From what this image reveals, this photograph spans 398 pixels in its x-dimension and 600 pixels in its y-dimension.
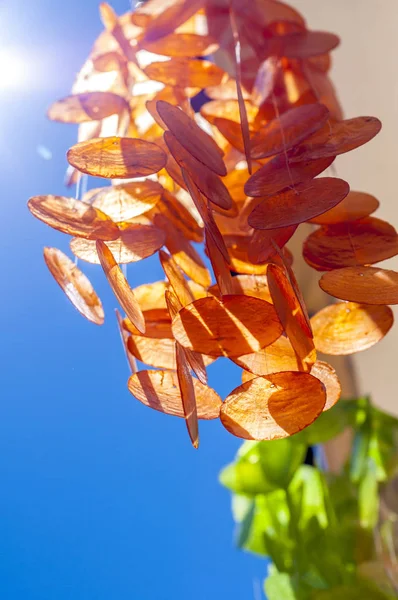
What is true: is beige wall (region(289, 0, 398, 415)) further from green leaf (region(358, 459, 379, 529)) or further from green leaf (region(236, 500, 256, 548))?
green leaf (region(236, 500, 256, 548))

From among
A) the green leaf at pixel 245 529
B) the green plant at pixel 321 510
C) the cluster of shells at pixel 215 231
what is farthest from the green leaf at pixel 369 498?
the cluster of shells at pixel 215 231

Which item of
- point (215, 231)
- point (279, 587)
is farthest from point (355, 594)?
point (215, 231)

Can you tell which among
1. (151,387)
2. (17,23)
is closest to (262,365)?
(151,387)

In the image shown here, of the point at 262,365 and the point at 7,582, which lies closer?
the point at 262,365

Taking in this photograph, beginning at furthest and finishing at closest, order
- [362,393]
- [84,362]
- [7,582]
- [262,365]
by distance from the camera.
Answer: [362,393] → [84,362] → [7,582] → [262,365]

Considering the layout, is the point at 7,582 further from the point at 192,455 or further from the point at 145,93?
the point at 145,93

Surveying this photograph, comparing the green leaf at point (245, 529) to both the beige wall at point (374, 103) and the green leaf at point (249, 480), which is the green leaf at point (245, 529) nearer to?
the green leaf at point (249, 480)

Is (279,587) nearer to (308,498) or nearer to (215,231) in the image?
(308,498)
